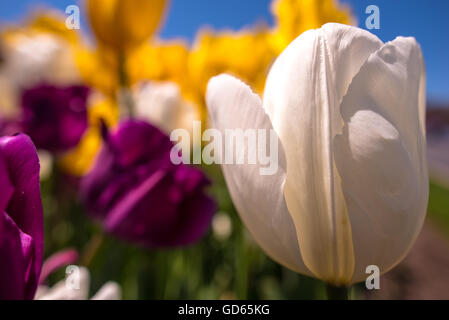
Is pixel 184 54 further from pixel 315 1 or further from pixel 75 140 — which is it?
pixel 315 1

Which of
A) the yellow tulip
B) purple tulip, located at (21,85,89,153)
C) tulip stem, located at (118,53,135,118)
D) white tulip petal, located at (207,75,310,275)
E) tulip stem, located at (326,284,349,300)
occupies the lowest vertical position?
tulip stem, located at (326,284,349,300)

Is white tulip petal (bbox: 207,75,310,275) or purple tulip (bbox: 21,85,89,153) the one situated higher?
purple tulip (bbox: 21,85,89,153)

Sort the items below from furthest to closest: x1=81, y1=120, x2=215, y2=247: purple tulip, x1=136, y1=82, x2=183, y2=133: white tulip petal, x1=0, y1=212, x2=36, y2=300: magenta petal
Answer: x1=136, y1=82, x2=183, y2=133: white tulip petal → x1=81, y1=120, x2=215, y2=247: purple tulip → x1=0, y1=212, x2=36, y2=300: magenta petal

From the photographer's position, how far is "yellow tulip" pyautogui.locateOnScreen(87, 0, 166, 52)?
0.52 m

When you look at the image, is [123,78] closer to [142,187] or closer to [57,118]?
[57,118]

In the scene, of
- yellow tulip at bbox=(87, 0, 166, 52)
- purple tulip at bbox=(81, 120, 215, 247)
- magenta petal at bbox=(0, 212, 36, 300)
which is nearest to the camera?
magenta petal at bbox=(0, 212, 36, 300)

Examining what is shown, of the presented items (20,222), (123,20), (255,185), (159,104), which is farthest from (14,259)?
(159,104)

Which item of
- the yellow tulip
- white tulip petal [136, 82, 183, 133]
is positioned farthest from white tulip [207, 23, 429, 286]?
white tulip petal [136, 82, 183, 133]

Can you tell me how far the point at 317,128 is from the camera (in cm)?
22

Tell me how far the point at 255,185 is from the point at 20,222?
0.11 meters

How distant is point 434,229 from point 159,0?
179cm

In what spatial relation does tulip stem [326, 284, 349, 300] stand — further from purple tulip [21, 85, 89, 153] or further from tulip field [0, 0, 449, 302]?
purple tulip [21, 85, 89, 153]

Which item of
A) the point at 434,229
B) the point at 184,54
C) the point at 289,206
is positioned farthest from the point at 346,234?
the point at 434,229
